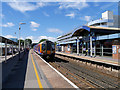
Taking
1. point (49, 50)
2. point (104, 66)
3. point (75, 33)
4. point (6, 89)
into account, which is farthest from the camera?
point (75, 33)

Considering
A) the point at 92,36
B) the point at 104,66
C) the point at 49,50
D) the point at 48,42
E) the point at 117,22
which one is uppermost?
the point at 117,22

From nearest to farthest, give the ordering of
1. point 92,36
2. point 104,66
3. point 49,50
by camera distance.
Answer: point 104,66 → point 49,50 → point 92,36

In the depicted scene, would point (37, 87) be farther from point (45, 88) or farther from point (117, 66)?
point (117, 66)

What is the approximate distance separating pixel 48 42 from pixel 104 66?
365 inches

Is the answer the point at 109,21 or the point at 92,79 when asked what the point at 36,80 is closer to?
the point at 92,79

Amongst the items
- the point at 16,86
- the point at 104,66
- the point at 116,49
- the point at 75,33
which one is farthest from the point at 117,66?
the point at 75,33

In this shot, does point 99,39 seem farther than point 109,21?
No

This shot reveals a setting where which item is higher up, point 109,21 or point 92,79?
point 109,21

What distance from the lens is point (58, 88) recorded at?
5535 mm

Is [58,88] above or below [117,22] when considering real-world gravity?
below

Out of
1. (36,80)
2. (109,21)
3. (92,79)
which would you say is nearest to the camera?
(36,80)

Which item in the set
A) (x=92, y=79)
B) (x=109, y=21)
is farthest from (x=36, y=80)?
(x=109, y=21)

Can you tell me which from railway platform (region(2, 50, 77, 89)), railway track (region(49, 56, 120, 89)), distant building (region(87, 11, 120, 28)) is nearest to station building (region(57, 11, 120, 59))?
railway track (region(49, 56, 120, 89))

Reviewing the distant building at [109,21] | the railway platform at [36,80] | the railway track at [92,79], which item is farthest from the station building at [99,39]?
the distant building at [109,21]
